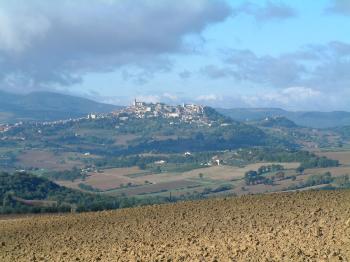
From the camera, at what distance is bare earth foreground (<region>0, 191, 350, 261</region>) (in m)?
16.2

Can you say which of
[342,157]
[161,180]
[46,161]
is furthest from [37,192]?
[46,161]

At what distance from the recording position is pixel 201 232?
20703 mm

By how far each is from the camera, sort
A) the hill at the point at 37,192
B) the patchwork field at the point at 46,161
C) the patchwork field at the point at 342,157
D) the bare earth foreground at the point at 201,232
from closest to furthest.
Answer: the bare earth foreground at the point at 201,232 < the hill at the point at 37,192 < the patchwork field at the point at 342,157 < the patchwork field at the point at 46,161

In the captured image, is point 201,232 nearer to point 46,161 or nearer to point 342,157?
point 342,157

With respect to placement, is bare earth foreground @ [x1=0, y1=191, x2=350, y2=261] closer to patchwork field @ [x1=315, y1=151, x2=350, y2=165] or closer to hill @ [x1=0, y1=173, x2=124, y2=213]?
hill @ [x1=0, y1=173, x2=124, y2=213]

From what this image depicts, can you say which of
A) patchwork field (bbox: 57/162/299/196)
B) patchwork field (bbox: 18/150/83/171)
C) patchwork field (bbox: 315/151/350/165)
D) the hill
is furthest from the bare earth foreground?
patchwork field (bbox: 18/150/83/171)

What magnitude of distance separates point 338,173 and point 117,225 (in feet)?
220

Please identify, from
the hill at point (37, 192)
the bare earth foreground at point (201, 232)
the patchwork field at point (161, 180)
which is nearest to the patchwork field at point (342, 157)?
the patchwork field at point (161, 180)

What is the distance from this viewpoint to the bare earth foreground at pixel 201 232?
16250 millimetres

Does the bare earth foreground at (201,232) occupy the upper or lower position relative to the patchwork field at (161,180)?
upper

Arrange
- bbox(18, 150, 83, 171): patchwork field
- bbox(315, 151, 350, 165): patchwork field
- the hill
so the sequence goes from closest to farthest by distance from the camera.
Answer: the hill, bbox(315, 151, 350, 165): patchwork field, bbox(18, 150, 83, 171): patchwork field

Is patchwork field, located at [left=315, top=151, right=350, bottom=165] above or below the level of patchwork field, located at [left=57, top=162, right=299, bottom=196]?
above

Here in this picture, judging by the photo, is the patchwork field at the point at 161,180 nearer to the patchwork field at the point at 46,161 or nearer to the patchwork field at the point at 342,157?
the patchwork field at the point at 342,157

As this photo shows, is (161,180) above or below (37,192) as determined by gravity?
below
